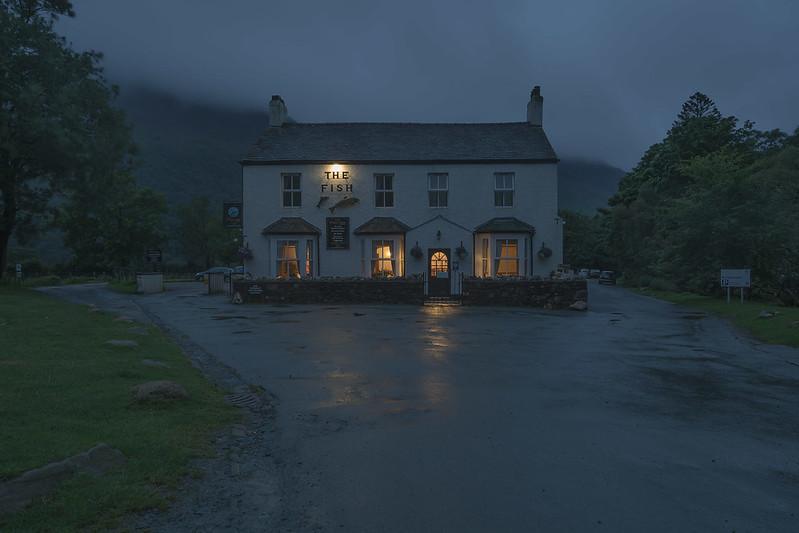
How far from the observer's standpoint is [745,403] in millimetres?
8367

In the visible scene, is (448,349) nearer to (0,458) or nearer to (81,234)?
(0,458)

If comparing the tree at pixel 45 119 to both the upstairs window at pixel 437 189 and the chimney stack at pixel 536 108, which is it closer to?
the upstairs window at pixel 437 189

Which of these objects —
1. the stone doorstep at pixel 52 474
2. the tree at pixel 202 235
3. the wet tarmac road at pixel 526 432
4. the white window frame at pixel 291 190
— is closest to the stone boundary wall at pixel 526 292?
the wet tarmac road at pixel 526 432

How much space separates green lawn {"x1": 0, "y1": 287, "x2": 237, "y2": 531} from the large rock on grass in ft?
0.44

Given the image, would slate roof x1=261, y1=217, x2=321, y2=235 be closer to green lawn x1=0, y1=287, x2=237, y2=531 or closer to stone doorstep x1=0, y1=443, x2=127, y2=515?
green lawn x1=0, y1=287, x2=237, y2=531

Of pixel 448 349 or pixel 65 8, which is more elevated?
pixel 65 8

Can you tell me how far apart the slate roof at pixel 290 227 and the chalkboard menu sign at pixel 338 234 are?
0.73m

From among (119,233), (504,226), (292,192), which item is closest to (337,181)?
(292,192)

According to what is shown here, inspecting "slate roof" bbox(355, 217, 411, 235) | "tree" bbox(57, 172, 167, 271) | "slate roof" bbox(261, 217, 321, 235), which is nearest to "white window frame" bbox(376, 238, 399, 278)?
"slate roof" bbox(355, 217, 411, 235)

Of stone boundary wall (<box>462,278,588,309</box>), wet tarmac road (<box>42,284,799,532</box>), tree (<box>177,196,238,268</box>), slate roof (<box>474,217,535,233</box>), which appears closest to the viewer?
wet tarmac road (<box>42,284,799,532</box>)

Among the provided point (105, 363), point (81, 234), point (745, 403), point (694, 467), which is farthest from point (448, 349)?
point (81, 234)

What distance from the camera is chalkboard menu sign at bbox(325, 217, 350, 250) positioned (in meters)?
32.0

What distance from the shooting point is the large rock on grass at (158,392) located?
707 cm

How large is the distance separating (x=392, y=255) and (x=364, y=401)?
23.8 metres
